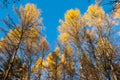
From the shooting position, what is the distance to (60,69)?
1596 centimetres

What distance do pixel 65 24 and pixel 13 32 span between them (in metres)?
3.12

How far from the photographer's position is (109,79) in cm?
901

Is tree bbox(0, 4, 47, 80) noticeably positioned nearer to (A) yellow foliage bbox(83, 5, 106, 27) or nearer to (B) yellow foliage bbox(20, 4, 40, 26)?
(B) yellow foliage bbox(20, 4, 40, 26)

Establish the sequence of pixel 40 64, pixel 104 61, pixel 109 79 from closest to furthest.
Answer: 1. pixel 109 79
2. pixel 104 61
3. pixel 40 64

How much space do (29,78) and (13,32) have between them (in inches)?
115

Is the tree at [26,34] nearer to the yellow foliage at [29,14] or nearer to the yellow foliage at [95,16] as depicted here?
the yellow foliage at [29,14]

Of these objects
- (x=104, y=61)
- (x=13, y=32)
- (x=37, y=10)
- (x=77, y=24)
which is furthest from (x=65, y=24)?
(x=104, y=61)

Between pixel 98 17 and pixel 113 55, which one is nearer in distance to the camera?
pixel 113 55

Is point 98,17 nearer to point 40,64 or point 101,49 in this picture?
point 101,49

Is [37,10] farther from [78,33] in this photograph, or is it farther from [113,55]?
[113,55]

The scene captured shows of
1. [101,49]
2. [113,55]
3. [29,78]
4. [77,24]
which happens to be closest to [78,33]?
[77,24]

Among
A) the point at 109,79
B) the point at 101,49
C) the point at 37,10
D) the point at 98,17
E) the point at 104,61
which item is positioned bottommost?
the point at 109,79

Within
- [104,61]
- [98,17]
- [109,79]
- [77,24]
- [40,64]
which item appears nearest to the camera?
[109,79]

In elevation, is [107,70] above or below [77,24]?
below
